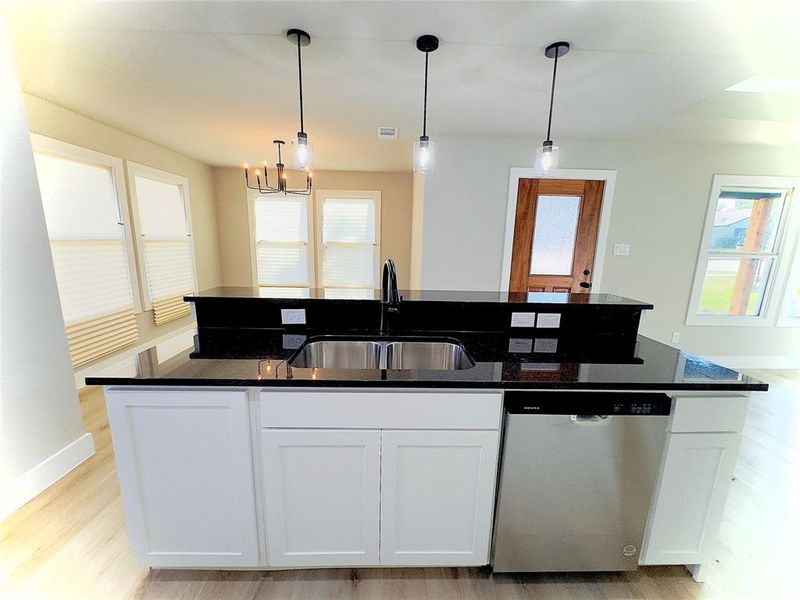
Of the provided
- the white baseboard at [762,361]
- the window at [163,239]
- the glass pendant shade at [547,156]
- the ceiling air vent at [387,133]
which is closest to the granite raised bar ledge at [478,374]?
the glass pendant shade at [547,156]

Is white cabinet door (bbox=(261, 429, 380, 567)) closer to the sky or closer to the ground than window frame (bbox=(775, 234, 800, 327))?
closer to the ground

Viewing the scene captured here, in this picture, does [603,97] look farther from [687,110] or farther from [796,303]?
[796,303]

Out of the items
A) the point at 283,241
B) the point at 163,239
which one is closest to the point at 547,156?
the point at 163,239

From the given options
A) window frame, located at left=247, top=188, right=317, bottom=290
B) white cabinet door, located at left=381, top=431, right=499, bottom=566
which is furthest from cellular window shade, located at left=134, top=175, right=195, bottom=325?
white cabinet door, located at left=381, top=431, right=499, bottom=566

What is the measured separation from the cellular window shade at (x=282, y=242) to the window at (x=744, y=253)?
506 cm

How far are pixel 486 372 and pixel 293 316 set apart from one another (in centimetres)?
102

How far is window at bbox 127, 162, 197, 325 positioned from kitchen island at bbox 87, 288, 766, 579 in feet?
9.79

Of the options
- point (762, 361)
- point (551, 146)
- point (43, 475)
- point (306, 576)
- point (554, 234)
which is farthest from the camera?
point (762, 361)

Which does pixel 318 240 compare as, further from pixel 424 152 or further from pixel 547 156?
pixel 547 156

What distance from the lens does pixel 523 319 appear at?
168 cm

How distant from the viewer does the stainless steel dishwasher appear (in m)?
1.15

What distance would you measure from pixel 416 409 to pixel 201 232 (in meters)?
4.74

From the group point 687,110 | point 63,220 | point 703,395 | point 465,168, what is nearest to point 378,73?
point 465,168

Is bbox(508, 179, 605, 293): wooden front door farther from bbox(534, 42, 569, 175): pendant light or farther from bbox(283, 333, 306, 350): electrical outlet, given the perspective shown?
bbox(283, 333, 306, 350): electrical outlet
